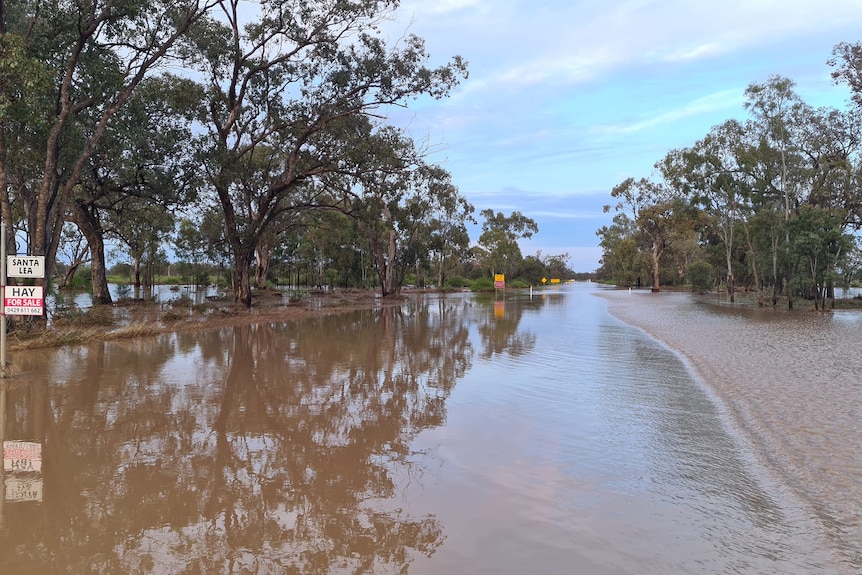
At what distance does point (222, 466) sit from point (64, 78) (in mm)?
13746

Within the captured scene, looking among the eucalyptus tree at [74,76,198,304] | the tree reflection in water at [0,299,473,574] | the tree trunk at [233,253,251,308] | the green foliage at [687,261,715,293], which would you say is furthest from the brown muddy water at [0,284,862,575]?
the green foliage at [687,261,715,293]

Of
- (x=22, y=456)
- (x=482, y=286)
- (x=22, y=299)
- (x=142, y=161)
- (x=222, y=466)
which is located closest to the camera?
(x=222, y=466)

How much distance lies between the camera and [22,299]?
8.68m

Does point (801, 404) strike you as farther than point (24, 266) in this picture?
No

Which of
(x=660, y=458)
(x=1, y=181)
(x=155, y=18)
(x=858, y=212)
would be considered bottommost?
(x=660, y=458)

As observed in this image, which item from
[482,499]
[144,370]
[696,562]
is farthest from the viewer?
[144,370]

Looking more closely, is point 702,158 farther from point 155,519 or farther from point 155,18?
point 155,519

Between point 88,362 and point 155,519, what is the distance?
8.18 meters

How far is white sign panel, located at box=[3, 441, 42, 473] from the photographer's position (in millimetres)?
4805

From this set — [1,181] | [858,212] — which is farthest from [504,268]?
[1,181]

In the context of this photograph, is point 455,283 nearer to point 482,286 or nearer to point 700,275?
point 482,286

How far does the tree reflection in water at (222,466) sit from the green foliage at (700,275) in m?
56.8

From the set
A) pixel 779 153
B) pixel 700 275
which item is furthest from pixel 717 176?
pixel 700 275

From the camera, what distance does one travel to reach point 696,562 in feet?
11.1
